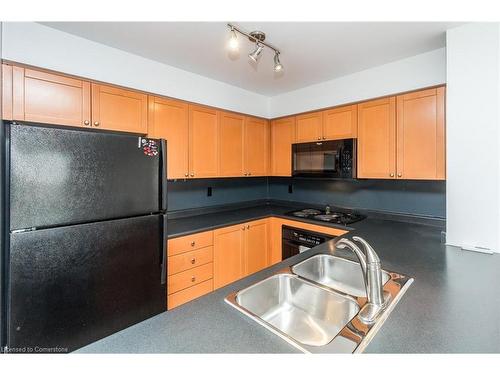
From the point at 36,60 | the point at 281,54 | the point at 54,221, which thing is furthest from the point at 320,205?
the point at 36,60

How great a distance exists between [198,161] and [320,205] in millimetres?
1586

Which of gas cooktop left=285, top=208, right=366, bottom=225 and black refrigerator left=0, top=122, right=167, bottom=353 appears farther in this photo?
gas cooktop left=285, top=208, right=366, bottom=225

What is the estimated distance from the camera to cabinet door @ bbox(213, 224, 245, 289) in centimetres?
227

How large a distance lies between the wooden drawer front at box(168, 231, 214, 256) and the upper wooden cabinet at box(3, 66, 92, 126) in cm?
109

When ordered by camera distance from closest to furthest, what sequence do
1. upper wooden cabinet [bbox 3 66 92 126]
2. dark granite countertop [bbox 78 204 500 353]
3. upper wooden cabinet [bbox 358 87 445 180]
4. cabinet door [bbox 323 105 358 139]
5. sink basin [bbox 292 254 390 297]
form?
dark granite countertop [bbox 78 204 500 353] < sink basin [bbox 292 254 390 297] < upper wooden cabinet [bbox 3 66 92 126] < upper wooden cabinet [bbox 358 87 445 180] < cabinet door [bbox 323 105 358 139]

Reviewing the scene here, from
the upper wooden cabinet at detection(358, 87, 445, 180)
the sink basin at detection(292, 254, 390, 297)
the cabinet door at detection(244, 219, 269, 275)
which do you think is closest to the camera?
the sink basin at detection(292, 254, 390, 297)

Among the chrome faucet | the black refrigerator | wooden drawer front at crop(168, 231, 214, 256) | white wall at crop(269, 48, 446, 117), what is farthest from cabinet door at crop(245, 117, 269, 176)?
the chrome faucet

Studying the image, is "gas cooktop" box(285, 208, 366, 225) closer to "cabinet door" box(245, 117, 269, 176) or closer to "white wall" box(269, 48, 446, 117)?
"cabinet door" box(245, 117, 269, 176)

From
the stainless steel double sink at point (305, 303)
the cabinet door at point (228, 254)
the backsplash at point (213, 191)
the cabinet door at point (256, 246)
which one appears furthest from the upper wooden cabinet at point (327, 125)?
the stainless steel double sink at point (305, 303)

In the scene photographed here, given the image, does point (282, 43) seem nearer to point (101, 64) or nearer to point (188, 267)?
point (101, 64)

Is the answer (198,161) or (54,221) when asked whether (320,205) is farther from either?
(54,221)

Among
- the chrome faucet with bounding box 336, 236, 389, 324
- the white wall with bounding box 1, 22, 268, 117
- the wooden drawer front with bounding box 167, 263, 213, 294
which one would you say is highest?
the white wall with bounding box 1, 22, 268, 117

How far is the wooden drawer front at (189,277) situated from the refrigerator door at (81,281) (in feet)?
1.02

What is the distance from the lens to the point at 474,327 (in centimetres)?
78
